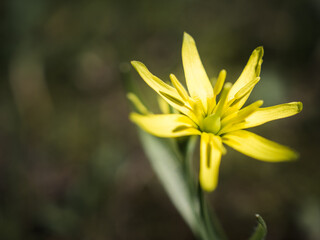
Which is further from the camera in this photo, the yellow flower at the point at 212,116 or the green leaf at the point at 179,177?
the green leaf at the point at 179,177

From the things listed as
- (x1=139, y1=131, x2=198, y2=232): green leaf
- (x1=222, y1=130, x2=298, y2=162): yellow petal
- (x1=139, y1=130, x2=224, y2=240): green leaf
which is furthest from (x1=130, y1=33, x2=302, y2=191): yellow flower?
(x1=139, y1=131, x2=198, y2=232): green leaf

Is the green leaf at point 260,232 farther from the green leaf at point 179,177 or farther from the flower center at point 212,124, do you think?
the flower center at point 212,124

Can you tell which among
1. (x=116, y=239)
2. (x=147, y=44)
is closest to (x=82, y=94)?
(x=147, y=44)

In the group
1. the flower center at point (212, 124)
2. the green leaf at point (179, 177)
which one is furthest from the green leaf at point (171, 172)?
the flower center at point (212, 124)

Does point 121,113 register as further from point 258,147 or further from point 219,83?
point 258,147

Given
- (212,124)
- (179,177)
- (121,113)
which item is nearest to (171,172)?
(179,177)

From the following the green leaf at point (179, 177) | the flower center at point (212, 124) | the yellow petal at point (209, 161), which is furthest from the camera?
the green leaf at point (179, 177)

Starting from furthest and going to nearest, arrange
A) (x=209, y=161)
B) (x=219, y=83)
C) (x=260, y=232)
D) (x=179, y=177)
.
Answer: (x=179, y=177) → (x=219, y=83) → (x=260, y=232) → (x=209, y=161)
